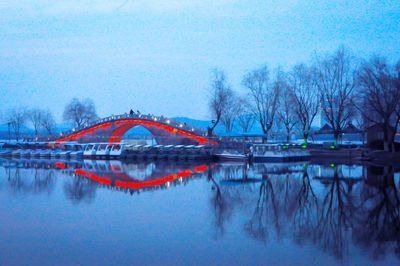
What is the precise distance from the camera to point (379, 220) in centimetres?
1531

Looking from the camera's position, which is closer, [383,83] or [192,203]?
[192,203]

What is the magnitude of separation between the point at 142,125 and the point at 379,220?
49.5 m

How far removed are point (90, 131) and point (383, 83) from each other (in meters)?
39.8

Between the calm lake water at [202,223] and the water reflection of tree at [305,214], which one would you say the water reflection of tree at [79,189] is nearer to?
the calm lake water at [202,223]

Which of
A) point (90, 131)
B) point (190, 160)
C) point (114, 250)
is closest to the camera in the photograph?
point (114, 250)

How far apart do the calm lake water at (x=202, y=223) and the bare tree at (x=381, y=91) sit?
13296mm

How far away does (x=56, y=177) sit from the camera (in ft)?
97.6

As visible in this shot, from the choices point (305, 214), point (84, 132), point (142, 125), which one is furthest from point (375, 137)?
point (84, 132)

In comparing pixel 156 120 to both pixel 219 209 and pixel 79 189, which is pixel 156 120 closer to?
pixel 79 189

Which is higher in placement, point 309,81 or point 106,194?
point 309,81

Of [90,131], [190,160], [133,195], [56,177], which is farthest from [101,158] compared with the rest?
[133,195]

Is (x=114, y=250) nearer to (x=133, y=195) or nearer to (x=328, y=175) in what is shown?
(x=133, y=195)

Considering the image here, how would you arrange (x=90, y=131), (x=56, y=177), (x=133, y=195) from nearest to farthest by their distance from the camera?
(x=133, y=195) < (x=56, y=177) < (x=90, y=131)

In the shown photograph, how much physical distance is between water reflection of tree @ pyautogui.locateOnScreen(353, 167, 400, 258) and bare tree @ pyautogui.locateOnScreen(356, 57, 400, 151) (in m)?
15.8
